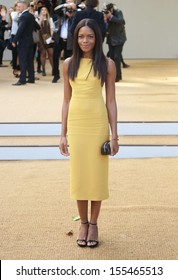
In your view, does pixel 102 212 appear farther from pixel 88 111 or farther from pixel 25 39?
pixel 25 39

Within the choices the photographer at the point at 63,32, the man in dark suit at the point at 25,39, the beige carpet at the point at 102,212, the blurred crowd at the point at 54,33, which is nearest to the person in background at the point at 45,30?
the blurred crowd at the point at 54,33

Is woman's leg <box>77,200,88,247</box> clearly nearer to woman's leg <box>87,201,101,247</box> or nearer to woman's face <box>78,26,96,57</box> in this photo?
woman's leg <box>87,201,101,247</box>

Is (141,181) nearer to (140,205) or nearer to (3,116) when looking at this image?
(140,205)

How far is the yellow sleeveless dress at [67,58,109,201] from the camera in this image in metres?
4.01

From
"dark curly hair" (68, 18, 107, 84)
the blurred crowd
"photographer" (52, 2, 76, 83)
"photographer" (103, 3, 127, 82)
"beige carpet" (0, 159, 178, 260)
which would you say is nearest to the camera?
"dark curly hair" (68, 18, 107, 84)

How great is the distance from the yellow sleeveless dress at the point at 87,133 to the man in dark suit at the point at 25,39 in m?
7.86

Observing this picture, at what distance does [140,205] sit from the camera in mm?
5098

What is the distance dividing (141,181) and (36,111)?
3.48 metres

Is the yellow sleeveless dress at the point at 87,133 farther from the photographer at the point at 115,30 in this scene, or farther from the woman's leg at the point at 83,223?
the photographer at the point at 115,30

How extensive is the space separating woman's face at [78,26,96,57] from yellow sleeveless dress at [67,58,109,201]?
9cm

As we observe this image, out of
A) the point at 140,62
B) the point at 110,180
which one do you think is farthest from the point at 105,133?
the point at 140,62

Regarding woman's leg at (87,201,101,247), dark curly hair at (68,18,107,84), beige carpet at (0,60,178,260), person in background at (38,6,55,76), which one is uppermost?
dark curly hair at (68,18,107,84)

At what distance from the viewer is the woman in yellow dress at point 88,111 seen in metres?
4.01

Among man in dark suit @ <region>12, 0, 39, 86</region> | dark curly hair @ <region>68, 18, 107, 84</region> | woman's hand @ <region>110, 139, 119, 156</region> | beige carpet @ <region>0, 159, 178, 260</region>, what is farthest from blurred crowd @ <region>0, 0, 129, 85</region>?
woman's hand @ <region>110, 139, 119, 156</region>
